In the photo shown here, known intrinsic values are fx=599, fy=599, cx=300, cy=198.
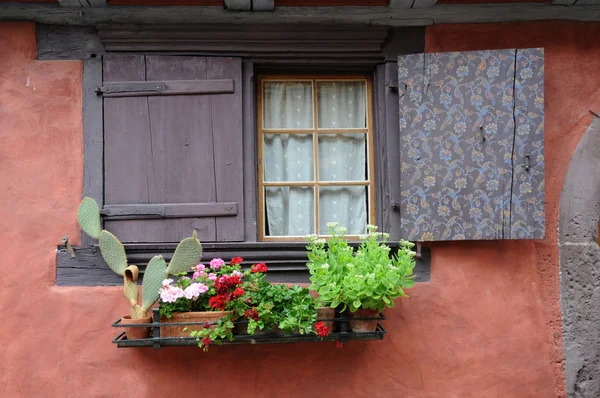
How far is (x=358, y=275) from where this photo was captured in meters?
2.86

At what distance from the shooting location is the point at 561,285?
131 inches

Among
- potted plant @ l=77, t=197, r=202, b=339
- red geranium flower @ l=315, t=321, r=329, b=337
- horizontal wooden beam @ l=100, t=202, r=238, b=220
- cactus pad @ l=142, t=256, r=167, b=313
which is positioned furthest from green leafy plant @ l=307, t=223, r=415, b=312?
cactus pad @ l=142, t=256, r=167, b=313

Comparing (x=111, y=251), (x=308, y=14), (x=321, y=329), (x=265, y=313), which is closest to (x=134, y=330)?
(x=111, y=251)

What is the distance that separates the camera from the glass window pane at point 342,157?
11.7 ft

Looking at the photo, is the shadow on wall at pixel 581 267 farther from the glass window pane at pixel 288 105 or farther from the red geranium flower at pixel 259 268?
the red geranium flower at pixel 259 268

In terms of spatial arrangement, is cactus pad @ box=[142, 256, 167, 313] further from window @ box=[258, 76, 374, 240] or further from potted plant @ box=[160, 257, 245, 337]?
window @ box=[258, 76, 374, 240]

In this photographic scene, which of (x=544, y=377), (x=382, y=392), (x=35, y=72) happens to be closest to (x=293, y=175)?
(x=382, y=392)

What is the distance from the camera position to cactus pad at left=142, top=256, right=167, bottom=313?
9.98ft

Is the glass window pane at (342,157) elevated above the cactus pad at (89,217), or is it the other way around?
the glass window pane at (342,157)

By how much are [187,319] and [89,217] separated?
2.54ft

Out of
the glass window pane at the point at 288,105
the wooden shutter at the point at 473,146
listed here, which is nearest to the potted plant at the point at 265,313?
the wooden shutter at the point at 473,146

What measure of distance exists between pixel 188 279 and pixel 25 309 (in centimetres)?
94

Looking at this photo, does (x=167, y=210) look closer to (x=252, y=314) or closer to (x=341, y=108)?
(x=252, y=314)

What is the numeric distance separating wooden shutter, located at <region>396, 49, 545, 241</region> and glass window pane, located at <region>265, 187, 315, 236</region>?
564mm
